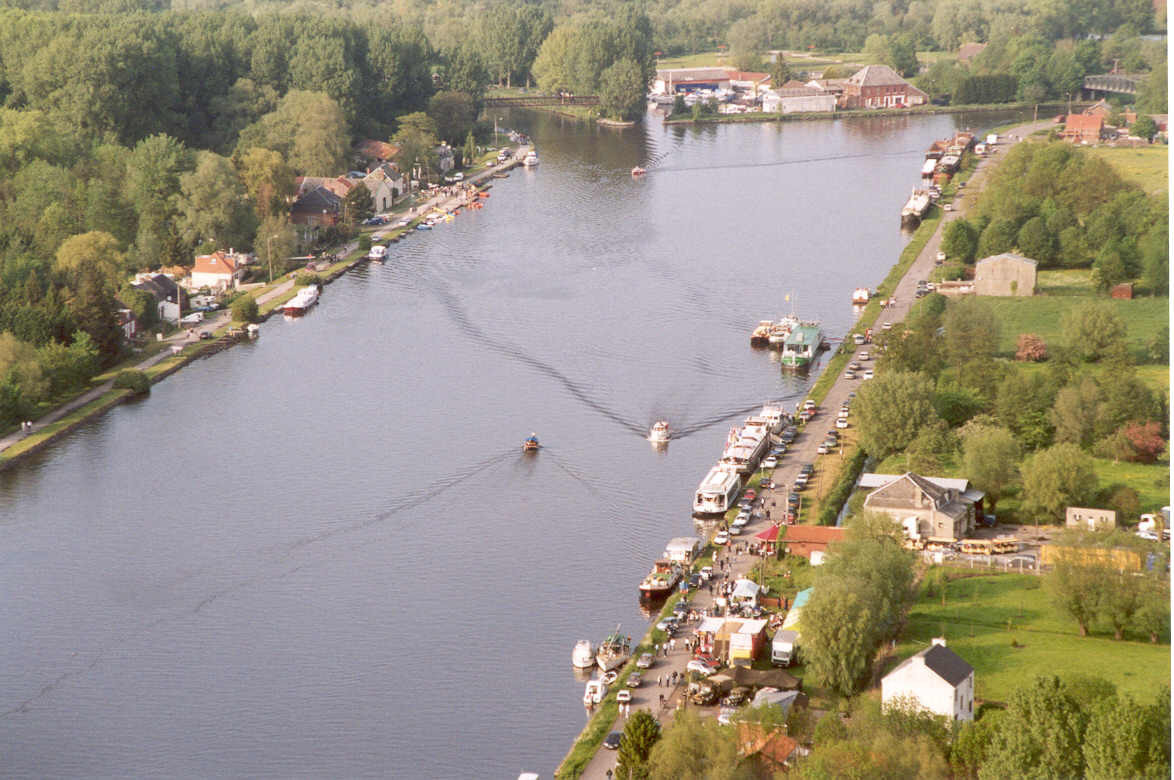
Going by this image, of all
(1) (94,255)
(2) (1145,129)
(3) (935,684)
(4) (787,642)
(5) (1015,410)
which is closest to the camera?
(3) (935,684)

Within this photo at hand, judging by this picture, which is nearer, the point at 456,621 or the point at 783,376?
the point at 456,621

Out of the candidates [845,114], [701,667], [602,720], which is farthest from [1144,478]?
[845,114]

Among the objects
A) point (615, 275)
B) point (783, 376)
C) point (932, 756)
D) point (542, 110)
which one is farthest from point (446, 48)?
point (932, 756)

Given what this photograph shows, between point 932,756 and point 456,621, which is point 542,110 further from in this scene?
point 932,756

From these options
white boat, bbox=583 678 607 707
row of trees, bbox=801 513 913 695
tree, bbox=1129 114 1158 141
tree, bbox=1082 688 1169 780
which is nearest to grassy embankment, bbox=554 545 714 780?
white boat, bbox=583 678 607 707

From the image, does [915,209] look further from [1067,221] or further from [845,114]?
[845,114]

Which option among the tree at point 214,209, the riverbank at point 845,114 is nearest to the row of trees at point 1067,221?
the tree at point 214,209
